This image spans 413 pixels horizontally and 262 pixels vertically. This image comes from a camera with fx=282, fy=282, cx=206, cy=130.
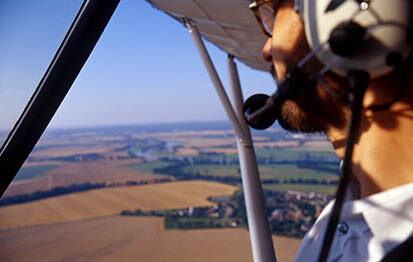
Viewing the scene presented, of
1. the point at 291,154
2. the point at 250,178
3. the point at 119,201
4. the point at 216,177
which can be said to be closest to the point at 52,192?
the point at 119,201

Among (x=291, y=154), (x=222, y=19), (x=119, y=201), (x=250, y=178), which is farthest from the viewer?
(x=291, y=154)

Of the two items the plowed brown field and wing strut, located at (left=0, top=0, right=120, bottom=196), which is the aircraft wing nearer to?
wing strut, located at (left=0, top=0, right=120, bottom=196)

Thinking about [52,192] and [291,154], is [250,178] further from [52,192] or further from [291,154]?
[291,154]

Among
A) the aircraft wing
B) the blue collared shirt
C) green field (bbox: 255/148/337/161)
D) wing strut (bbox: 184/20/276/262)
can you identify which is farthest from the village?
the blue collared shirt

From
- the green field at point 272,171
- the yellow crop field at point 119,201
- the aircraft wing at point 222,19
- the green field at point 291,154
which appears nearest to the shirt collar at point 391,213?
the aircraft wing at point 222,19

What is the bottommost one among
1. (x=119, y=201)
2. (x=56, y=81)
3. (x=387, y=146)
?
(x=119, y=201)

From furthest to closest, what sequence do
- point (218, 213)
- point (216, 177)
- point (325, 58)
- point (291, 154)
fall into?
point (291, 154)
point (216, 177)
point (218, 213)
point (325, 58)

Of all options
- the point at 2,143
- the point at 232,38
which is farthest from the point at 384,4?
the point at 232,38
